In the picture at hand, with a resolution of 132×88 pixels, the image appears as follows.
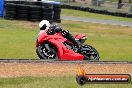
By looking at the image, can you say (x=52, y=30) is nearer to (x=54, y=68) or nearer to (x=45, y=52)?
(x=45, y=52)

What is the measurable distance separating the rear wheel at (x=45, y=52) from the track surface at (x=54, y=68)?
0.75m

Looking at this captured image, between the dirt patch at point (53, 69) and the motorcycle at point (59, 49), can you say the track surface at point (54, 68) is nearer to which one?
the dirt patch at point (53, 69)

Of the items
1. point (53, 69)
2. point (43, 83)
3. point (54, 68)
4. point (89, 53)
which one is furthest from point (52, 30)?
point (43, 83)

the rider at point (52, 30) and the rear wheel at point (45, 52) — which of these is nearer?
the rear wheel at point (45, 52)

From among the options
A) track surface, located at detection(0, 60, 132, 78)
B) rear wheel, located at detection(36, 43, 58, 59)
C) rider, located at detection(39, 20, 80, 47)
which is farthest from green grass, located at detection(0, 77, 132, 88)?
rider, located at detection(39, 20, 80, 47)

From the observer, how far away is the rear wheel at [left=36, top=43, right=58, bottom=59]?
37.2 feet

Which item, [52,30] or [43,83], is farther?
[52,30]

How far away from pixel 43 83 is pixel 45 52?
3.69m

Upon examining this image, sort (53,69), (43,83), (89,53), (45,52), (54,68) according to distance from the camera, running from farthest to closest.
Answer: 1. (89,53)
2. (45,52)
3. (54,68)
4. (53,69)
5. (43,83)

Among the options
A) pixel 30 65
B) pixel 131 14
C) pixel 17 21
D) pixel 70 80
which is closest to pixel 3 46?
pixel 30 65

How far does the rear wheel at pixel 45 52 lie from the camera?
447 inches

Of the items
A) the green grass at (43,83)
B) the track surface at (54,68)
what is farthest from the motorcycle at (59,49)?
the green grass at (43,83)

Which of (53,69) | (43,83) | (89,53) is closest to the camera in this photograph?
(43,83)

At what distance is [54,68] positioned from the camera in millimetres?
10117
